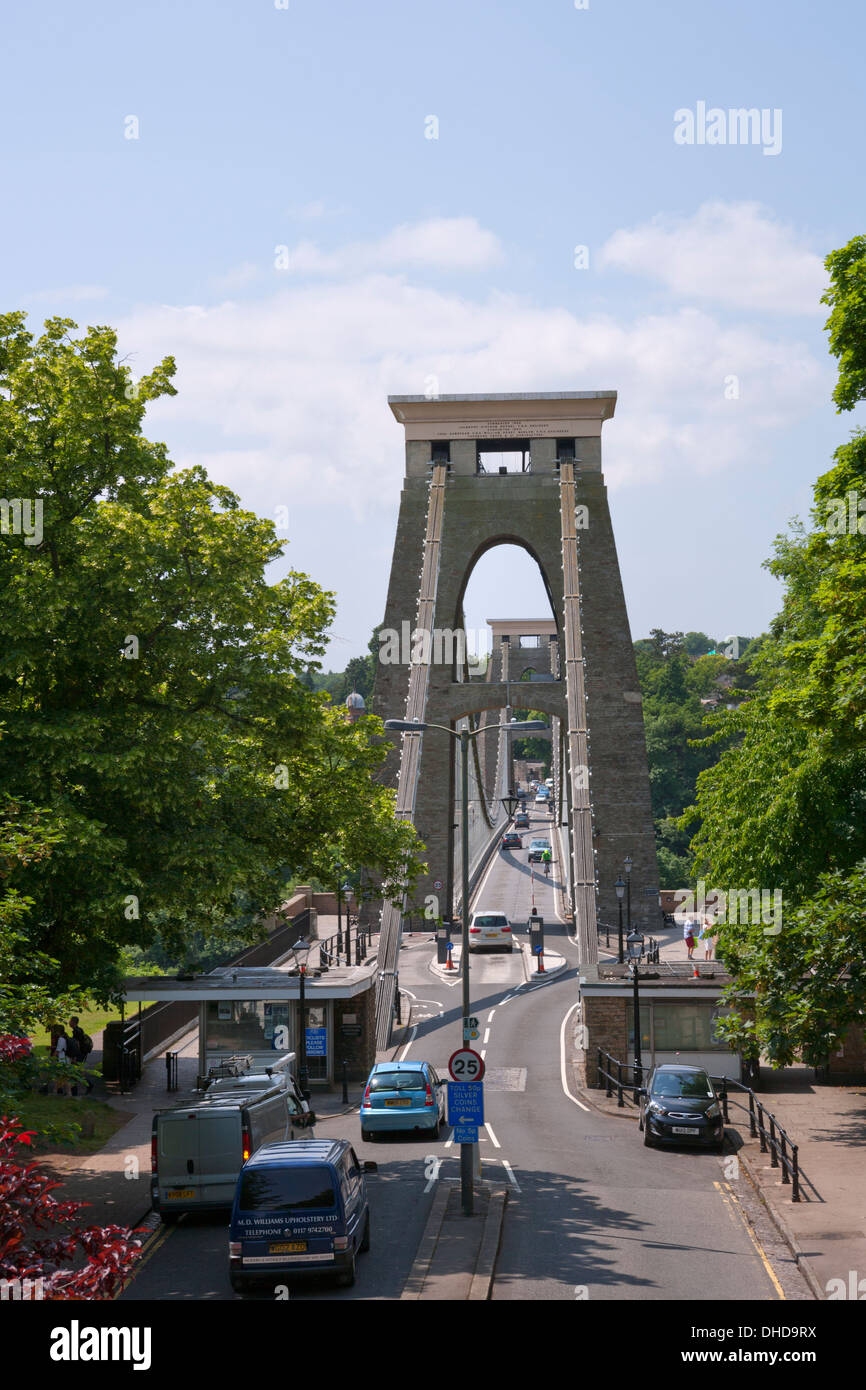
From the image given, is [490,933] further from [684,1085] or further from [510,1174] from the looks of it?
[510,1174]

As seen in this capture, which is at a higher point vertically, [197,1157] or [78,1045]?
[197,1157]

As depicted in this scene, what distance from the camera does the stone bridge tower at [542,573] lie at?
7506 centimetres

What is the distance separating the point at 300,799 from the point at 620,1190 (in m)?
8.57

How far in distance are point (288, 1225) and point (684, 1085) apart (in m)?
13.8

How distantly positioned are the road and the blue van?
440 mm

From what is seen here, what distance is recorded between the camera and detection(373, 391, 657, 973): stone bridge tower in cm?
7506

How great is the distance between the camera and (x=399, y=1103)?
26.5m

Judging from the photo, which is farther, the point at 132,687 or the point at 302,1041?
the point at 302,1041

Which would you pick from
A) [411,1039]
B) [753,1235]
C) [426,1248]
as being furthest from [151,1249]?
[411,1039]

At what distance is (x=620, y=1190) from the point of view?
21594 millimetres

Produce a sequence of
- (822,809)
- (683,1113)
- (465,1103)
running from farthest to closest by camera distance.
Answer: (822,809) → (683,1113) → (465,1103)

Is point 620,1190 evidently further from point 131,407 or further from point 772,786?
point 131,407

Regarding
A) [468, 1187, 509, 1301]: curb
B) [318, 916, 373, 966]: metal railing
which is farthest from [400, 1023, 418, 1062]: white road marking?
[468, 1187, 509, 1301]: curb

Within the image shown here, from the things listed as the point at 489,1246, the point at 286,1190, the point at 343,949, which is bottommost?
the point at 343,949
